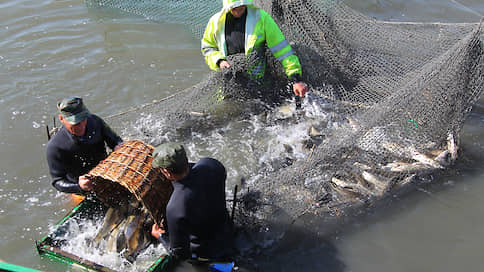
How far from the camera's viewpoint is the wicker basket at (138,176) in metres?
3.42

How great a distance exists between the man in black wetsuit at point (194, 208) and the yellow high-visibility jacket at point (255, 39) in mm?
2451

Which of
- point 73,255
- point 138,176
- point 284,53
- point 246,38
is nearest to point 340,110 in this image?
point 284,53

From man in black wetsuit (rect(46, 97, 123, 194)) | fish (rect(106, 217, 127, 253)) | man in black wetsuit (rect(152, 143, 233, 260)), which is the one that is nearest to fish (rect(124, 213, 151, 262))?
fish (rect(106, 217, 127, 253))

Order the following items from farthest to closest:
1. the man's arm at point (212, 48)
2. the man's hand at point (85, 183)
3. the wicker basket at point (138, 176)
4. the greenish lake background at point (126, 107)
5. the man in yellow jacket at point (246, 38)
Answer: the man's arm at point (212, 48), the man in yellow jacket at point (246, 38), the greenish lake background at point (126, 107), the man's hand at point (85, 183), the wicker basket at point (138, 176)

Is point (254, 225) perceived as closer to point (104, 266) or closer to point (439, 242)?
point (104, 266)

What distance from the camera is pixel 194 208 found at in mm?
3225

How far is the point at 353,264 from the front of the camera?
4.00 metres

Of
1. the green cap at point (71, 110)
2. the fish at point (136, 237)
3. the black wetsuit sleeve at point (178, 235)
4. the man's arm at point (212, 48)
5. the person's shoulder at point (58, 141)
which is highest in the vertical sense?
the man's arm at point (212, 48)

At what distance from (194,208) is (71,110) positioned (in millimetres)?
1649

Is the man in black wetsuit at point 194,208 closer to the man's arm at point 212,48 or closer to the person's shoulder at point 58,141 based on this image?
the person's shoulder at point 58,141

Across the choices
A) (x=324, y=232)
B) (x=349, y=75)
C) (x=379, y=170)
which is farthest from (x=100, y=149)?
(x=349, y=75)

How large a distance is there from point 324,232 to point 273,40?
2.74 metres

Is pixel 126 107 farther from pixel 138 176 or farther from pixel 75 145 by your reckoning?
pixel 138 176

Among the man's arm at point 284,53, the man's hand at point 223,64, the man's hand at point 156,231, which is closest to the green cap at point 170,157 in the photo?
the man's hand at point 156,231
